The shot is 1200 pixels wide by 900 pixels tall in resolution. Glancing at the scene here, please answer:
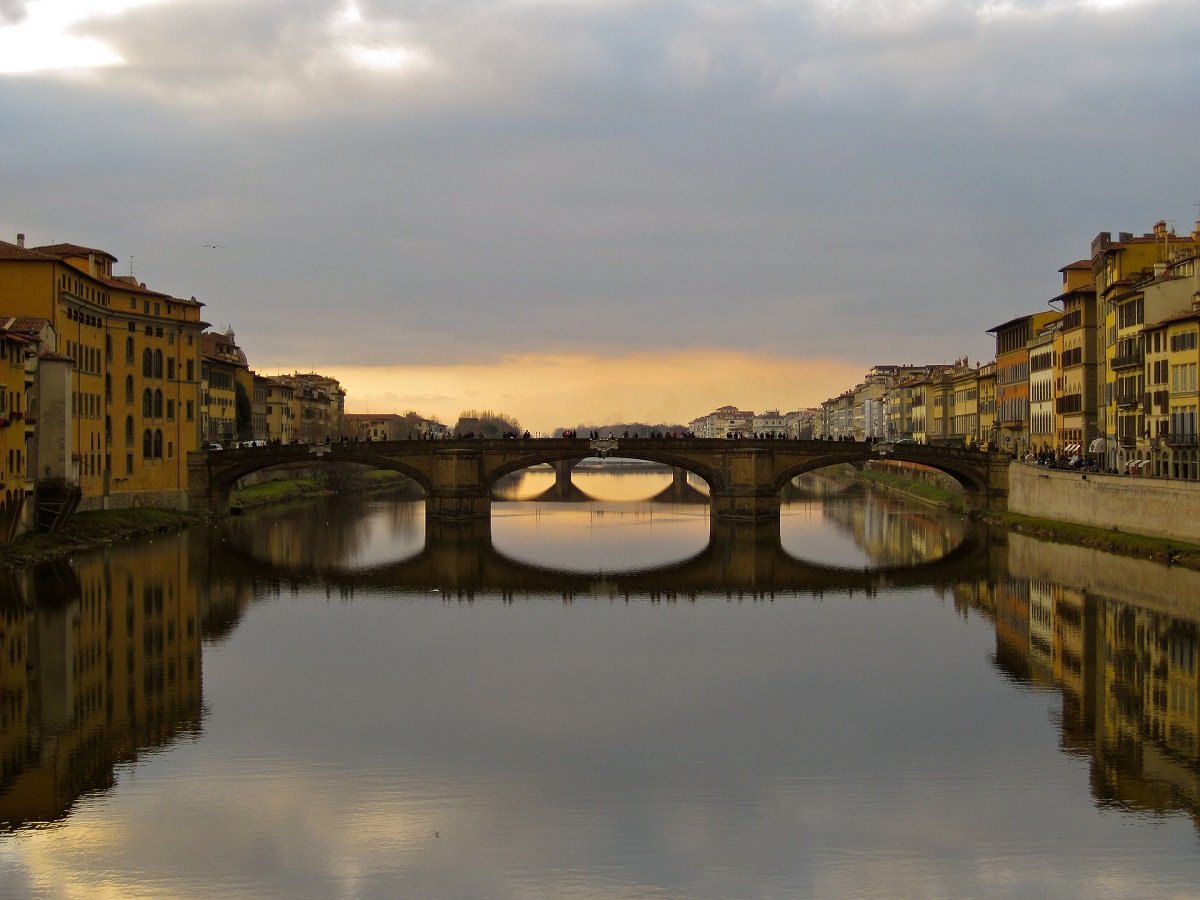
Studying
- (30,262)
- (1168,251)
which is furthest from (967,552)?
(30,262)

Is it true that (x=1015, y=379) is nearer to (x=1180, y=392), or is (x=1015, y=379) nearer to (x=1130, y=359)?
(x=1130, y=359)

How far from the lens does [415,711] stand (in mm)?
28969

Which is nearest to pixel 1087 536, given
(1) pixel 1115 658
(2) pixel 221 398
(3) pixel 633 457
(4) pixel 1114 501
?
(4) pixel 1114 501

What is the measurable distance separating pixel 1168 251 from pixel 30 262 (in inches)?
2012

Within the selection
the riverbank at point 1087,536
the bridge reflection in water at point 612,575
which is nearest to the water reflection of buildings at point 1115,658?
the riverbank at point 1087,536

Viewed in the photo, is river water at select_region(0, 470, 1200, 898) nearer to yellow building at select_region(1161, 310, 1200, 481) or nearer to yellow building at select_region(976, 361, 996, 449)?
yellow building at select_region(1161, 310, 1200, 481)

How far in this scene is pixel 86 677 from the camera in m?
31.9

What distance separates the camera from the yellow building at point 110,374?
5512cm

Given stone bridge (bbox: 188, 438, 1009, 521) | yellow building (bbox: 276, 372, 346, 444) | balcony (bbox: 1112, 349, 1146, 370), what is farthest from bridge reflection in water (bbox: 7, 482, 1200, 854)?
yellow building (bbox: 276, 372, 346, 444)

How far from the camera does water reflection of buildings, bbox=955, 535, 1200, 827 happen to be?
2400 cm

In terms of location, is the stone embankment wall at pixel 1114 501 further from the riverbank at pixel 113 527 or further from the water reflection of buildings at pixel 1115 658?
the riverbank at pixel 113 527

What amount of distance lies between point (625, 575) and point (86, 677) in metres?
27.5

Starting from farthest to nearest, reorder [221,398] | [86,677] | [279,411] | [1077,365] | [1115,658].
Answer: [279,411] → [221,398] → [1077,365] → [1115,658] → [86,677]

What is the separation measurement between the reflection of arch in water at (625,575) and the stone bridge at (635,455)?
12109 mm
